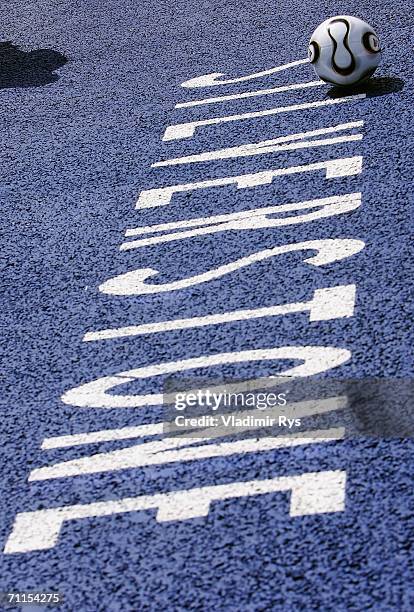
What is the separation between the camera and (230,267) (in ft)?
12.9

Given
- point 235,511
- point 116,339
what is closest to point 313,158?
point 116,339

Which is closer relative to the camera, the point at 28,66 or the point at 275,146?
the point at 275,146

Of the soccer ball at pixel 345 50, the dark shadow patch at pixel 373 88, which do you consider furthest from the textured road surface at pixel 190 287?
the soccer ball at pixel 345 50

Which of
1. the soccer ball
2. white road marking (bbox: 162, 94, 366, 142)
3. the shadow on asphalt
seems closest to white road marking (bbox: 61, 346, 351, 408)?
white road marking (bbox: 162, 94, 366, 142)

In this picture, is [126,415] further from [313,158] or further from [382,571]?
[313,158]

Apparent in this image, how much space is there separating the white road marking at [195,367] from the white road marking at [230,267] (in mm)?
528

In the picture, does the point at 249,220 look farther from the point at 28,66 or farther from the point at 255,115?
the point at 28,66

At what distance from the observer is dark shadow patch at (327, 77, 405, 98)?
5262 millimetres

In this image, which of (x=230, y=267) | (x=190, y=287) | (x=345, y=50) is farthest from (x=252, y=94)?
(x=190, y=287)

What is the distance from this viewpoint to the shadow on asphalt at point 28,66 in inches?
244

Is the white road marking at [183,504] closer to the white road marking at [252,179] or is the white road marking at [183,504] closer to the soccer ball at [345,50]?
the white road marking at [252,179]

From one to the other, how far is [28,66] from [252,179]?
8.07 ft

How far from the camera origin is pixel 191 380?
330 cm

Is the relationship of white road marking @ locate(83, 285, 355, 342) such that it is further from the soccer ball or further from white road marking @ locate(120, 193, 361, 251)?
the soccer ball
